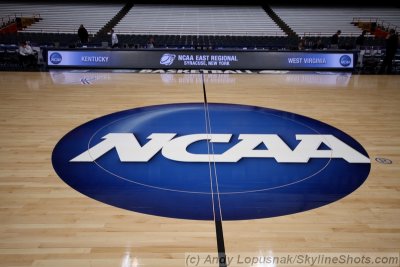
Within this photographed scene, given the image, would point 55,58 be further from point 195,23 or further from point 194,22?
point 194,22

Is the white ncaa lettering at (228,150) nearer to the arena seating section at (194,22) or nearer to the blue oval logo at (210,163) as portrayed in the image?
the blue oval logo at (210,163)

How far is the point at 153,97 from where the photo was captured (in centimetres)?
784

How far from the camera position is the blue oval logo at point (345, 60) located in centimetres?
1148

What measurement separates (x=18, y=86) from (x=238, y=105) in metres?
5.70

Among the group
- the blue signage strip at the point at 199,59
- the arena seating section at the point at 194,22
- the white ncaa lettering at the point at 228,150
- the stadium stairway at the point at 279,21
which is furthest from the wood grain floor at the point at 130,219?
the stadium stairway at the point at 279,21

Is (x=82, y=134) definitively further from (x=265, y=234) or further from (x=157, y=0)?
(x=157, y=0)

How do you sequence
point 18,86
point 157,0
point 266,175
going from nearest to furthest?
point 266,175 < point 18,86 < point 157,0

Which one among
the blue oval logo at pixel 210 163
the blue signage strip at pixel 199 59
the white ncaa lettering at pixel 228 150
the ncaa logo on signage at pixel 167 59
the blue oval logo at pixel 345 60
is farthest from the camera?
the blue oval logo at pixel 345 60

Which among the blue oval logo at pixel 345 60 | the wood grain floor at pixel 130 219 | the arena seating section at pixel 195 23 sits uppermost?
the arena seating section at pixel 195 23

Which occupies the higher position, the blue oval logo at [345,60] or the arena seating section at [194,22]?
the arena seating section at [194,22]

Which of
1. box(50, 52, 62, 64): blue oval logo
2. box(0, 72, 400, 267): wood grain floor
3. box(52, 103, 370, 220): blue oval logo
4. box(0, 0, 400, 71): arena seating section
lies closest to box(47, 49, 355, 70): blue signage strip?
box(50, 52, 62, 64): blue oval logo

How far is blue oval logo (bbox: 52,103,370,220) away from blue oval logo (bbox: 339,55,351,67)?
614 cm

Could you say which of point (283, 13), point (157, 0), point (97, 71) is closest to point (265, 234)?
point (97, 71)

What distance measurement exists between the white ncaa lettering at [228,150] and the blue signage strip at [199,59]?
6252 mm
